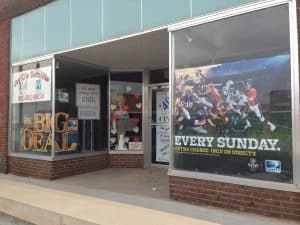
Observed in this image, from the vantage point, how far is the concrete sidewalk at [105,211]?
17.7 ft

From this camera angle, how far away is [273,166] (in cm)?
599

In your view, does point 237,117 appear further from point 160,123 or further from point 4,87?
point 4,87

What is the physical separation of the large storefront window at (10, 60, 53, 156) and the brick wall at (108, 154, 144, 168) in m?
2.06

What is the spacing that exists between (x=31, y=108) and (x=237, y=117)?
6.05m

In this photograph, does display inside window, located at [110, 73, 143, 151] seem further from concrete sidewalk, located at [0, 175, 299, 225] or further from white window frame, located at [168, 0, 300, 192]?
white window frame, located at [168, 0, 300, 192]

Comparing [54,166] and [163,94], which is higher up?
[163,94]


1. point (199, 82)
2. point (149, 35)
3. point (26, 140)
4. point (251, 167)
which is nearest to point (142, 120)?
point (26, 140)

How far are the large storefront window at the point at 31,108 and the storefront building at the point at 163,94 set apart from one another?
1.2 inches

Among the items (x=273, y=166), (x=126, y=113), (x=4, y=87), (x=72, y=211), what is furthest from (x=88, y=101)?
(x=273, y=166)

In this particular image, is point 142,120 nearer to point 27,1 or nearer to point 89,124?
point 89,124

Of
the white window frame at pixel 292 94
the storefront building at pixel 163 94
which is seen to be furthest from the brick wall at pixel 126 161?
the white window frame at pixel 292 94

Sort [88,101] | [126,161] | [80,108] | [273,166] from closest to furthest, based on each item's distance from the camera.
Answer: [273,166] → [80,108] → [88,101] → [126,161]

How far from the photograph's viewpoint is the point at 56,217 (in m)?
5.76

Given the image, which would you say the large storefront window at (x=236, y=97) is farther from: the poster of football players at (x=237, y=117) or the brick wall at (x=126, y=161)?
the brick wall at (x=126, y=161)
